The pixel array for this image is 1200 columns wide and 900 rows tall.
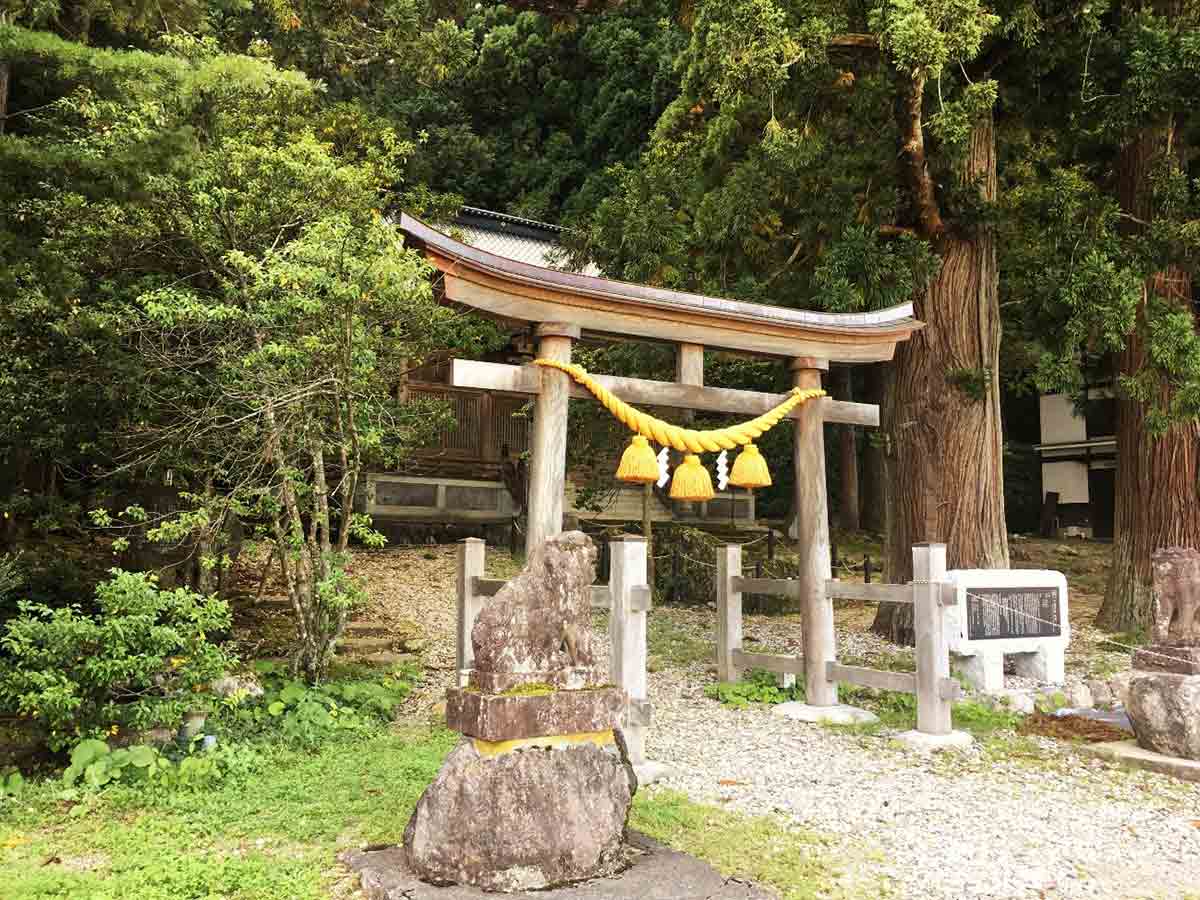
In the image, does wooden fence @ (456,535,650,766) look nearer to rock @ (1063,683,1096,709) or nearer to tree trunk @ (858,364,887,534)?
rock @ (1063,683,1096,709)

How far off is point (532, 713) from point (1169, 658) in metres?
5.38

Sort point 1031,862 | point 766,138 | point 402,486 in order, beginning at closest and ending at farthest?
point 1031,862 → point 766,138 → point 402,486

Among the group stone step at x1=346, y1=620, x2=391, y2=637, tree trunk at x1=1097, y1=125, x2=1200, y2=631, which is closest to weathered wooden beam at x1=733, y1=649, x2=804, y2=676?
stone step at x1=346, y1=620, x2=391, y2=637

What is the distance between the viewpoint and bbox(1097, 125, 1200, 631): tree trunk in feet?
36.8

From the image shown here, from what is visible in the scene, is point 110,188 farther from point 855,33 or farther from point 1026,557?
point 1026,557

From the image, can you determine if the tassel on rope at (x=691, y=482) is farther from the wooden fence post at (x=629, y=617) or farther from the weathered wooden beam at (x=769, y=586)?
the weathered wooden beam at (x=769, y=586)

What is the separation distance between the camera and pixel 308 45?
15633mm

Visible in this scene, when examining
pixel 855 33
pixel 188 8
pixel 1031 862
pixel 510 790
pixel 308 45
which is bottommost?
pixel 1031 862

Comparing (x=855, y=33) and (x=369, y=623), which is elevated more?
(x=855, y=33)

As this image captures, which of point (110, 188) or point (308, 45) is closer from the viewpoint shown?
point (110, 188)

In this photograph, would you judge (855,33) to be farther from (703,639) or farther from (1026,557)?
(1026,557)

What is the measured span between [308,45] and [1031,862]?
15.8 m

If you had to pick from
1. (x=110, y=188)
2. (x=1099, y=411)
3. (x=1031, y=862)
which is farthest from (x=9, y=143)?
(x=1099, y=411)

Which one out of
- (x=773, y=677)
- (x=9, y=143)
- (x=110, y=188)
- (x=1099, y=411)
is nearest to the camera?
(x=9, y=143)
